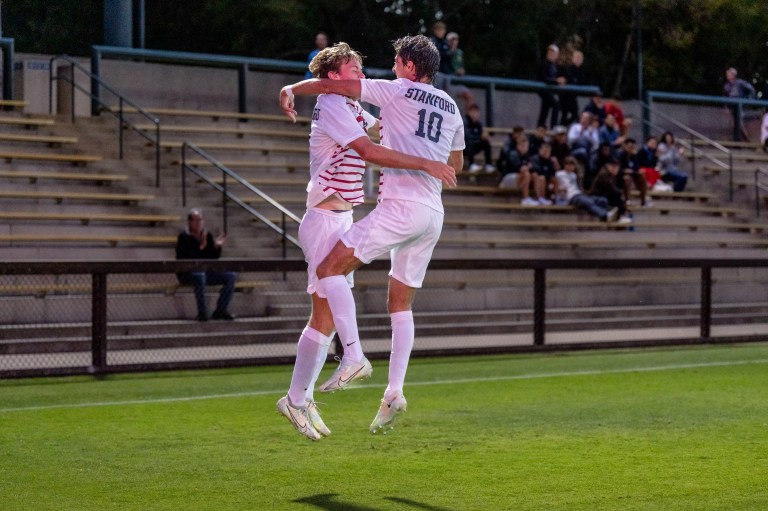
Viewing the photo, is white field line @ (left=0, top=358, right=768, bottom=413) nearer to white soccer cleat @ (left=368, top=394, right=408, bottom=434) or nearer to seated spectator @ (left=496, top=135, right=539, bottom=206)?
white soccer cleat @ (left=368, top=394, right=408, bottom=434)

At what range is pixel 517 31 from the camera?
37.7m

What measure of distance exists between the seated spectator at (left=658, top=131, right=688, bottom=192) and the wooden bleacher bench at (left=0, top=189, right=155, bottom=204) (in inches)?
469

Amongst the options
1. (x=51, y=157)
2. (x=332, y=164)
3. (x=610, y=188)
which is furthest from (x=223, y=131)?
(x=332, y=164)

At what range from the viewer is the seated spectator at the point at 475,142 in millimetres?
23688

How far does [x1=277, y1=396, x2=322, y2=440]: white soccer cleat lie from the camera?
25.9 feet

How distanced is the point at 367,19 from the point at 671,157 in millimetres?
11791

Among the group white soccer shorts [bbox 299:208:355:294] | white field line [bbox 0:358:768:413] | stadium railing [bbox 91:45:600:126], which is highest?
stadium railing [bbox 91:45:600:126]

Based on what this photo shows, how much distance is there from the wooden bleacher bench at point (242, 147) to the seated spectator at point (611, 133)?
19.4ft

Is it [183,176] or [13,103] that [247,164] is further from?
[13,103]

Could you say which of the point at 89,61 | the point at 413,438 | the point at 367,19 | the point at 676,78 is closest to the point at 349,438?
the point at 413,438

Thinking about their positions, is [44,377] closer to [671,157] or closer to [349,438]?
[349,438]

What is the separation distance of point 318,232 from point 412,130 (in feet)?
3.02

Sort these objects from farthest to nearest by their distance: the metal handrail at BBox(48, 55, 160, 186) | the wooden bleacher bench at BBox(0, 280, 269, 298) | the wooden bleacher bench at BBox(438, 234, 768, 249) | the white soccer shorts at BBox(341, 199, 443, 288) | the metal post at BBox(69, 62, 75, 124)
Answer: the wooden bleacher bench at BBox(438, 234, 768, 249) → the metal post at BBox(69, 62, 75, 124) → the metal handrail at BBox(48, 55, 160, 186) → the wooden bleacher bench at BBox(0, 280, 269, 298) → the white soccer shorts at BBox(341, 199, 443, 288)

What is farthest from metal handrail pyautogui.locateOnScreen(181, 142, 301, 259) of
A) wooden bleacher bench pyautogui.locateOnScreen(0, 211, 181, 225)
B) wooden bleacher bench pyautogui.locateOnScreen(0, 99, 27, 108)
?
wooden bleacher bench pyautogui.locateOnScreen(0, 99, 27, 108)
